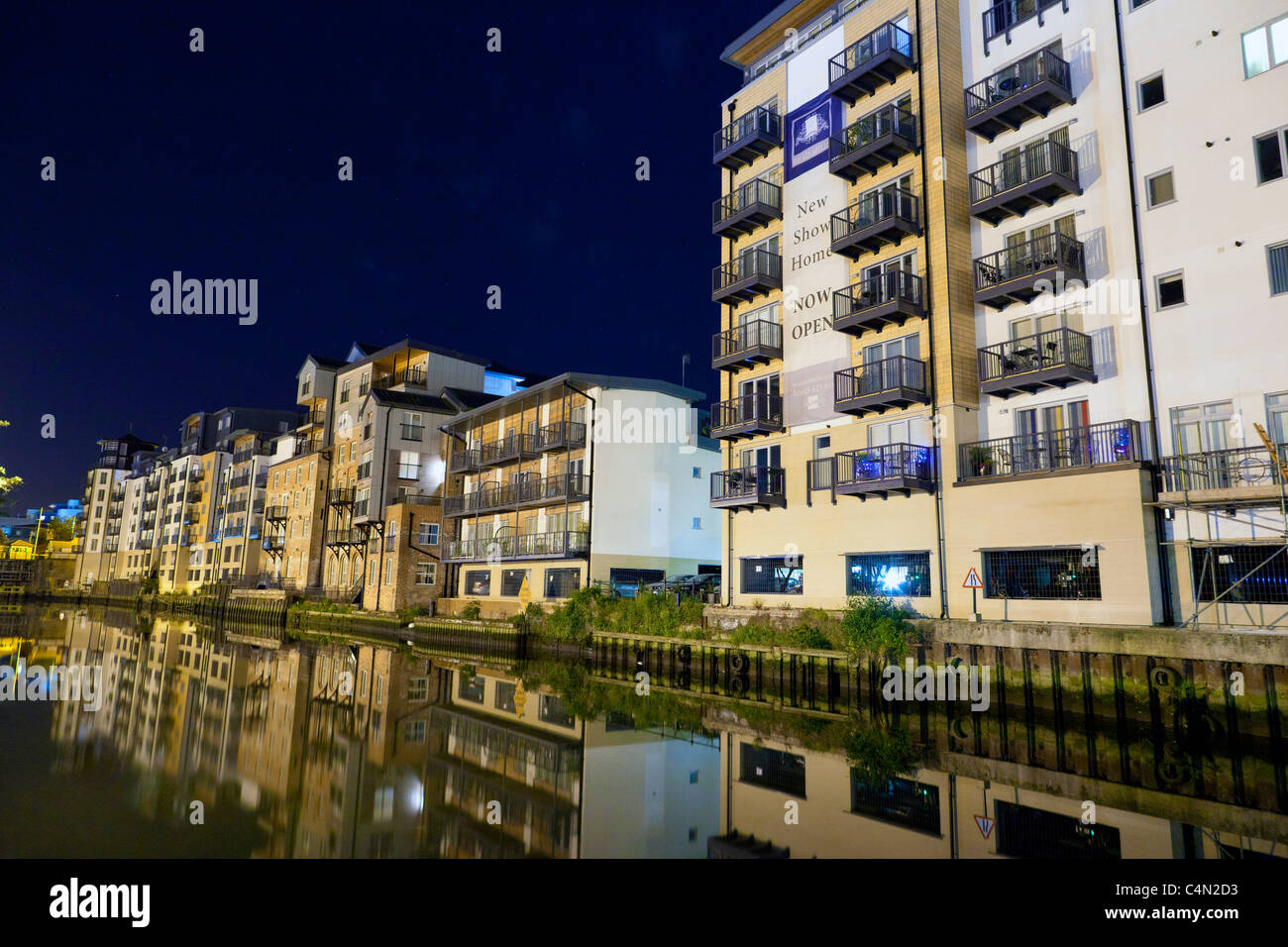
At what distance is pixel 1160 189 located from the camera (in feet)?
72.6

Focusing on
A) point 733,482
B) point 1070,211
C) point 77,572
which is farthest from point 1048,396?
point 77,572

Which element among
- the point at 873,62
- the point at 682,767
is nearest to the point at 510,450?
the point at 873,62

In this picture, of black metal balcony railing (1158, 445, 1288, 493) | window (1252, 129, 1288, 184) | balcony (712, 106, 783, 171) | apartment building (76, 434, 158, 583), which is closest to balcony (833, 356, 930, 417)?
black metal balcony railing (1158, 445, 1288, 493)

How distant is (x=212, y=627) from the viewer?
59.2 m

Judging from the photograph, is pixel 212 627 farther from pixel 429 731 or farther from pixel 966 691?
pixel 966 691

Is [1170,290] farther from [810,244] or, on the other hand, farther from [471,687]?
[471,687]

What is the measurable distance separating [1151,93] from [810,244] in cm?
1178

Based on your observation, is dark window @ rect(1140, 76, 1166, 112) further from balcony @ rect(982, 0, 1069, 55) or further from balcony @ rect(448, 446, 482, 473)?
balcony @ rect(448, 446, 482, 473)

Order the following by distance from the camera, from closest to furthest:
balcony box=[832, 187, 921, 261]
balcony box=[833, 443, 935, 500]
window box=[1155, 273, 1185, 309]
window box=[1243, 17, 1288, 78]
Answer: window box=[1243, 17, 1288, 78], window box=[1155, 273, 1185, 309], balcony box=[833, 443, 935, 500], balcony box=[832, 187, 921, 261]

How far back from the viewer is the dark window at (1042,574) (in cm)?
2098

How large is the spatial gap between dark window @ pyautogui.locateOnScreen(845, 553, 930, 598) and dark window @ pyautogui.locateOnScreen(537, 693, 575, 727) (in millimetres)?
10283

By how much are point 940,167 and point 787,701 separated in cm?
1797

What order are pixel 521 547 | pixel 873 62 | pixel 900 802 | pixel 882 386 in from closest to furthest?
1. pixel 900 802
2. pixel 882 386
3. pixel 873 62
4. pixel 521 547

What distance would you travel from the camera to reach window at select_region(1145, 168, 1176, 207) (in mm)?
21875
